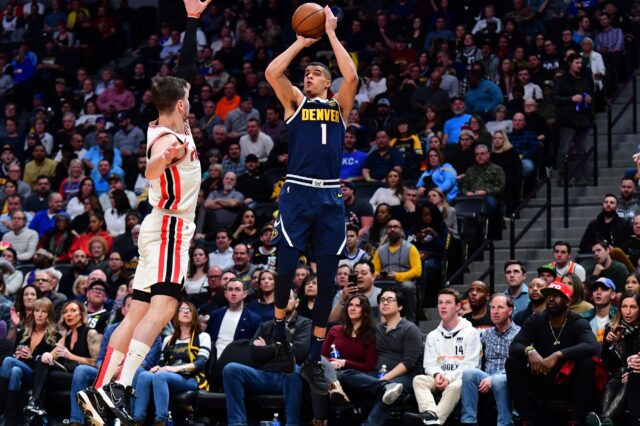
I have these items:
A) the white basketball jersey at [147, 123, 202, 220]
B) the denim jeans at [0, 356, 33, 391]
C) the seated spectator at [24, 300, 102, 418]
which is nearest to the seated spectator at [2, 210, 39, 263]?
the seated spectator at [24, 300, 102, 418]

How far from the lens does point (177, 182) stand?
8.30m

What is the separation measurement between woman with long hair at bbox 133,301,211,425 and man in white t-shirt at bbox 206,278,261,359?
311 millimetres

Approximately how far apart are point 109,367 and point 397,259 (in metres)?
6.30

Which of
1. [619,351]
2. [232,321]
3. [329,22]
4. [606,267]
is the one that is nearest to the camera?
[329,22]

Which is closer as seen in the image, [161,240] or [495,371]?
[161,240]

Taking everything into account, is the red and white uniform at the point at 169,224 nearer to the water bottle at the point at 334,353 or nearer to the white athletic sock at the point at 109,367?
the white athletic sock at the point at 109,367

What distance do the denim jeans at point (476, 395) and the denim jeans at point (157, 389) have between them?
3.03 m

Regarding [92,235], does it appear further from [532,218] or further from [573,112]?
[573,112]

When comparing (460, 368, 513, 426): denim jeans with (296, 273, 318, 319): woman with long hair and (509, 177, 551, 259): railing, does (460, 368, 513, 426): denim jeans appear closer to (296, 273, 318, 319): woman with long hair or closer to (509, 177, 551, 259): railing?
(296, 273, 318, 319): woman with long hair

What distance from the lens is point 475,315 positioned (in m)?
12.6

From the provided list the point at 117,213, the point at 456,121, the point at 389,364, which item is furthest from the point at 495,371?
the point at 117,213

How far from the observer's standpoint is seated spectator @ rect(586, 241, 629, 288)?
1275 cm

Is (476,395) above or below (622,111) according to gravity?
below

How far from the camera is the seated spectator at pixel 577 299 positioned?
11781 millimetres
